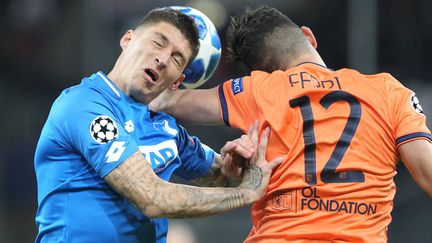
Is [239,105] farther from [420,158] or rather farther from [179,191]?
[420,158]

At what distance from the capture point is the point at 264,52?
421cm

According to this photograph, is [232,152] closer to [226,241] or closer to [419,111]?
[419,111]

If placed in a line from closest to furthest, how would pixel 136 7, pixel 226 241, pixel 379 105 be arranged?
pixel 379 105 → pixel 226 241 → pixel 136 7

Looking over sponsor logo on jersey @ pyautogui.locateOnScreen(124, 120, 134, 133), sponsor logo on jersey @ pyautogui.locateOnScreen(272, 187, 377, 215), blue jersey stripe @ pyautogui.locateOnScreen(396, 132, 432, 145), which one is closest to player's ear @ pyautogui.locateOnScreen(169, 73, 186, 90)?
sponsor logo on jersey @ pyautogui.locateOnScreen(124, 120, 134, 133)

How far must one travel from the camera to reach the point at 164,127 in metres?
4.09

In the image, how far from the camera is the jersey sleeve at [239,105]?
394 centimetres

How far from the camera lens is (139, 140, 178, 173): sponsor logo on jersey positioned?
390 centimetres

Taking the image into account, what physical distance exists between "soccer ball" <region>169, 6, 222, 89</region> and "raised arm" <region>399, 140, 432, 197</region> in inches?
46.6

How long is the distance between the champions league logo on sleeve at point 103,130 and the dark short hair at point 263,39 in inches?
37.5

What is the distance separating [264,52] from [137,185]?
1.08 meters

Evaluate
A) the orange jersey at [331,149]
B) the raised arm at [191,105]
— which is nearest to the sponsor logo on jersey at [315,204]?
the orange jersey at [331,149]

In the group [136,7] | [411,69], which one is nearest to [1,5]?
[136,7]

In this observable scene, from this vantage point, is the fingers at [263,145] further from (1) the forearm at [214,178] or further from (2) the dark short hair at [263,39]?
(1) the forearm at [214,178]

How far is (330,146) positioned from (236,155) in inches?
21.2
